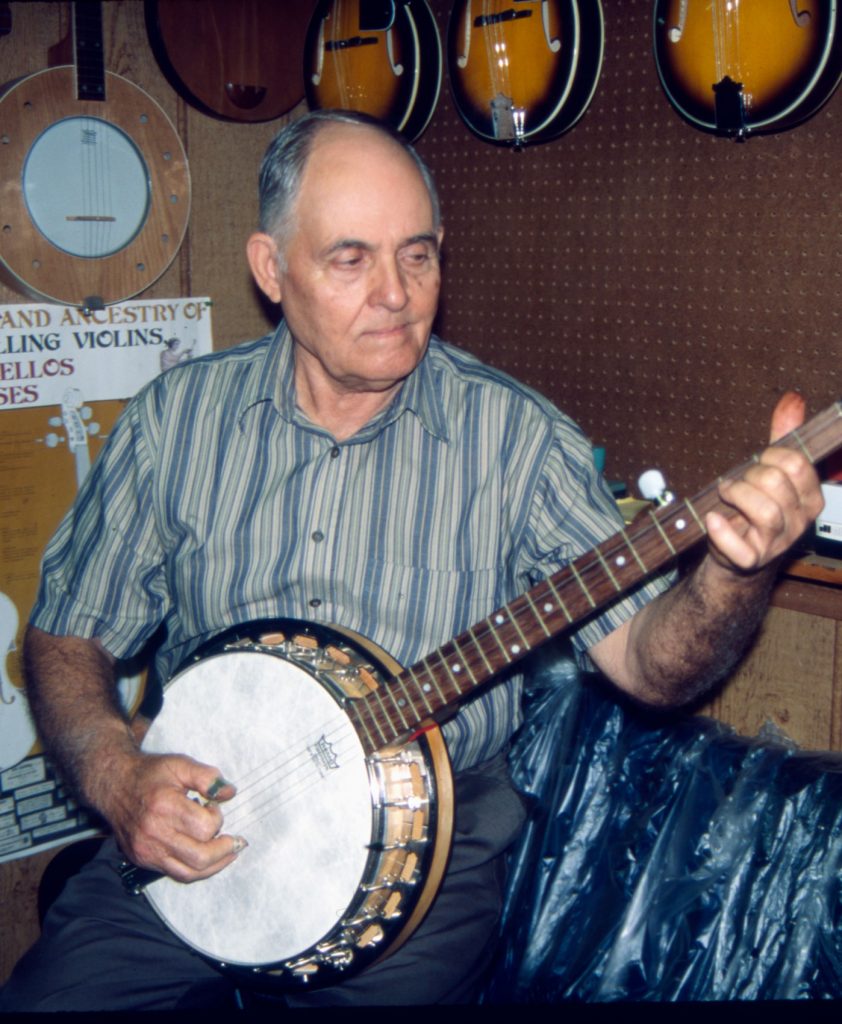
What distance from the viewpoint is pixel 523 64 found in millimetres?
1999

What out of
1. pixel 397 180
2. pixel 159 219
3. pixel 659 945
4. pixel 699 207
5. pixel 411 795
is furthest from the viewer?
pixel 159 219

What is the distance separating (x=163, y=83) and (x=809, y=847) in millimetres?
1930

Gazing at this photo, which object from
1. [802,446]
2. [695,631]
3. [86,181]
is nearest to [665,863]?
[695,631]

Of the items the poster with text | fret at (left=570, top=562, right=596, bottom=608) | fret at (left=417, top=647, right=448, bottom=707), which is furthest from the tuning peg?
the poster with text

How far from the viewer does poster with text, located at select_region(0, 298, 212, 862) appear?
213cm

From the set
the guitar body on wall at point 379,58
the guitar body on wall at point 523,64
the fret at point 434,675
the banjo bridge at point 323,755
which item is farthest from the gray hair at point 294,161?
the banjo bridge at point 323,755

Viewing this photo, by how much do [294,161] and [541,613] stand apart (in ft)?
2.74

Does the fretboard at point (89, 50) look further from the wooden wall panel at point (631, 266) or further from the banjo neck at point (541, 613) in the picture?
the banjo neck at point (541, 613)

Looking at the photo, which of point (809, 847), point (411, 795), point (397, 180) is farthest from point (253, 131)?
point (809, 847)

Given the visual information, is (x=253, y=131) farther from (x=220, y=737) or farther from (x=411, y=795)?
(x=411, y=795)

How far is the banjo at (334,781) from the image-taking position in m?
1.35

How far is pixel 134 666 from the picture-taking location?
7.64ft

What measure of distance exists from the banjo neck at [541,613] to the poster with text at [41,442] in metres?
1.09

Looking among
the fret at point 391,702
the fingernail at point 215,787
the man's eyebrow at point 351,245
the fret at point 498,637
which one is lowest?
the fingernail at point 215,787
